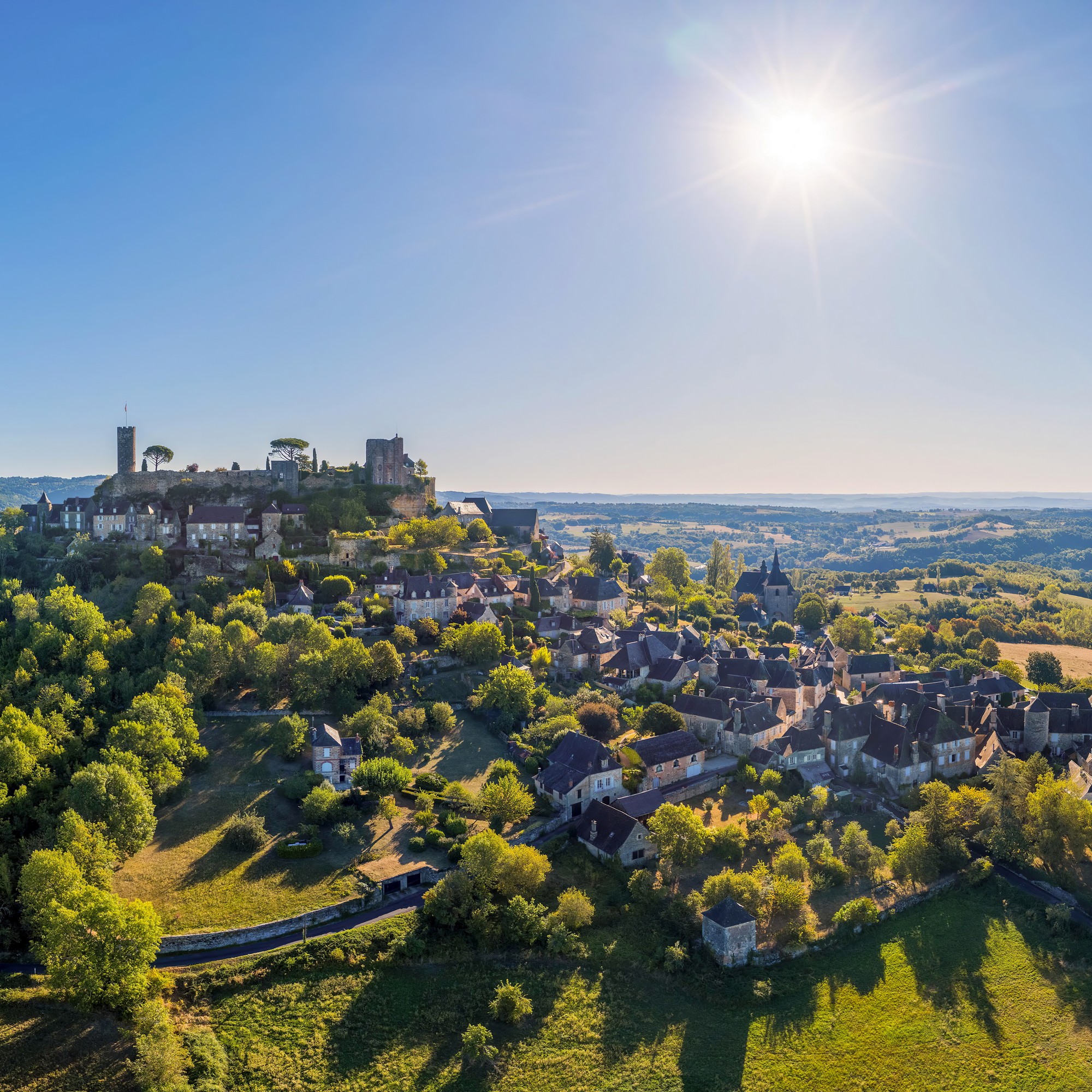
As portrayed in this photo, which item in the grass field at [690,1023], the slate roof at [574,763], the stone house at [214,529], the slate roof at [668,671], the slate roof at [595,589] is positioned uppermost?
the stone house at [214,529]

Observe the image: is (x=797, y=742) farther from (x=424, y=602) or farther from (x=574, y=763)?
(x=424, y=602)

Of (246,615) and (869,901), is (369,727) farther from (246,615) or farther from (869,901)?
(869,901)

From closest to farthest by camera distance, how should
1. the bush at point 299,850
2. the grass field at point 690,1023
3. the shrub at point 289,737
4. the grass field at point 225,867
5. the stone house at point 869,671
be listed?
the grass field at point 690,1023 → the grass field at point 225,867 → the bush at point 299,850 → the shrub at point 289,737 → the stone house at point 869,671

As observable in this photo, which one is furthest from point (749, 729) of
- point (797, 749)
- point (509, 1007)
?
point (509, 1007)

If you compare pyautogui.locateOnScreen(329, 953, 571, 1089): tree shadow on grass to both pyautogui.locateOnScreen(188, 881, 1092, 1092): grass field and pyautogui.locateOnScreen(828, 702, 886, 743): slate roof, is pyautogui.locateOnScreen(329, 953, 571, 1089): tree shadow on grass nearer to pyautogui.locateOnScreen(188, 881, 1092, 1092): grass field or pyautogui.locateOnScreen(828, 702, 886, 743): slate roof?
pyautogui.locateOnScreen(188, 881, 1092, 1092): grass field

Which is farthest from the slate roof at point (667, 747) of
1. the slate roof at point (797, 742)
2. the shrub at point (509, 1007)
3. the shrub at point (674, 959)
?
the shrub at point (509, 1007)

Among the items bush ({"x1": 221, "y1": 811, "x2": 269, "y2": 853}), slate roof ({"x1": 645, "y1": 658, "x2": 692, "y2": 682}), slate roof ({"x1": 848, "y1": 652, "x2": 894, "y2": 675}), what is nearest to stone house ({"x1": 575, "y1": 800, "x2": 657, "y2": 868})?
bush ({"x1": 221, "y1": 811, "x2": 269, "y2": 853})

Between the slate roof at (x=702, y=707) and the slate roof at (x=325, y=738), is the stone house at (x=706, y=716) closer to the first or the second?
the slate roof at (x=702, y=707)

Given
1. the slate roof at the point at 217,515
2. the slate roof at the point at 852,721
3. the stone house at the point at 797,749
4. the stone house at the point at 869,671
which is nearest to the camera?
the stone house at the point at 797,749
